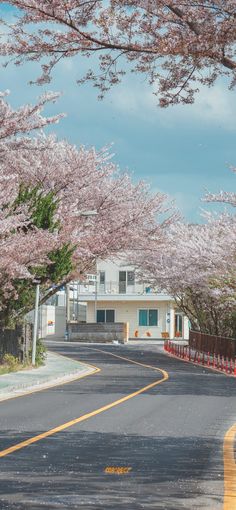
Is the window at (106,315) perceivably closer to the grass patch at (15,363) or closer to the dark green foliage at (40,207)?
the grass patch at (15,363)

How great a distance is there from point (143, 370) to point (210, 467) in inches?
912

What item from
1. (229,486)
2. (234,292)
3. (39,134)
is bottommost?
(229,486)

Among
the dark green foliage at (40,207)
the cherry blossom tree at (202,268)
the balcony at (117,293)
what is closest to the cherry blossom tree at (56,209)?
the dark green foliage at (40,207)

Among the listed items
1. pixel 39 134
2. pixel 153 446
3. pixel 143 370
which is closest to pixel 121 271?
pixel 39 134

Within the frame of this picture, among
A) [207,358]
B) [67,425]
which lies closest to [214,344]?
[207,358]

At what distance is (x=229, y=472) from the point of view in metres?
9.75

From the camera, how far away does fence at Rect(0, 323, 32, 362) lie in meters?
32.7

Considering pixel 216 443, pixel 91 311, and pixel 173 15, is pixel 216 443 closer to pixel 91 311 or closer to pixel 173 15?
pixel 173 15

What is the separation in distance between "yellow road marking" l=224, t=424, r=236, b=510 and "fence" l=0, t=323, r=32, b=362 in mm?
19750

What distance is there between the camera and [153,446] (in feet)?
39.3

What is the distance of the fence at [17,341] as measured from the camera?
32.7 metres

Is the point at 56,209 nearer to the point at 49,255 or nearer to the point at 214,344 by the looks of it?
the point at 49,255

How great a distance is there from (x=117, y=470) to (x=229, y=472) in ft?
4.45

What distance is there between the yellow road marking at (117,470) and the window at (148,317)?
229 feet
